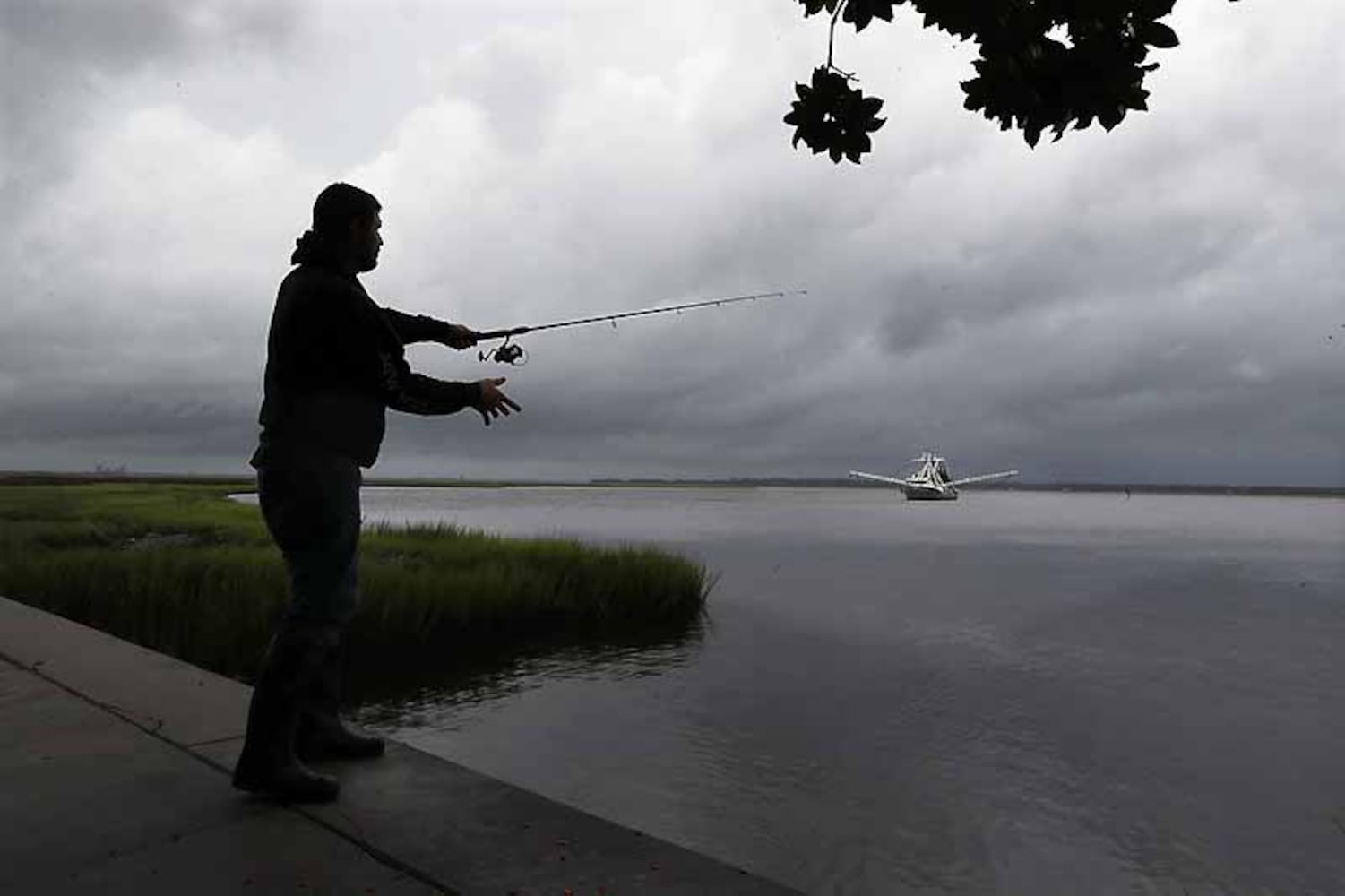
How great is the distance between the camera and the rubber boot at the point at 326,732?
12.0 ft

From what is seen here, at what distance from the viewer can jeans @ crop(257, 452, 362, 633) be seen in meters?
3.18

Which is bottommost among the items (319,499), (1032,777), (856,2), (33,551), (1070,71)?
(1032,777)

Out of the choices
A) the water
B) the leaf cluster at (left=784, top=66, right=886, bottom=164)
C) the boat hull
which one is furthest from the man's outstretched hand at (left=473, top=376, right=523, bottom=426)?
the boat hull

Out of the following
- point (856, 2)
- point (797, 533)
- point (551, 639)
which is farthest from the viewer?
point (797, 533)

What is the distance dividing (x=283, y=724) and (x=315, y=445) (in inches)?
→ 40.7

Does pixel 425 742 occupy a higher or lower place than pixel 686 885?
lower

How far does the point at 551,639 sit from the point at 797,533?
164 feet

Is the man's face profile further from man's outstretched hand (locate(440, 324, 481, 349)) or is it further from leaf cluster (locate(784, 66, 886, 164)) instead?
leaf cluster (locate(784, 66, 886, 164))

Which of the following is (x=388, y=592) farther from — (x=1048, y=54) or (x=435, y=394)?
(x=1048, y=54)

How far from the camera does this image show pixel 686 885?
8.38 ft

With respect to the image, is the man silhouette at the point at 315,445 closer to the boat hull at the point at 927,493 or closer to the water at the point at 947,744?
the water at the point at 947,744

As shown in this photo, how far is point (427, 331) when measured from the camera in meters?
3.99

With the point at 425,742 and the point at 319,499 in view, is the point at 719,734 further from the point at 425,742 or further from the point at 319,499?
the point at 319,499

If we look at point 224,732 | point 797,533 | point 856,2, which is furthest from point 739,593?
point 797,533
